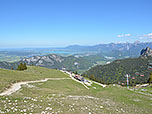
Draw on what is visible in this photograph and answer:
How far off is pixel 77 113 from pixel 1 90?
22954mm

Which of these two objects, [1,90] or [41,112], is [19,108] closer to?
[41,112]

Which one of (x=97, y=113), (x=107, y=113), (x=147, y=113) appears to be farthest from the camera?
(x=147, y=113)

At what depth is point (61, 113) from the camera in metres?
14.4

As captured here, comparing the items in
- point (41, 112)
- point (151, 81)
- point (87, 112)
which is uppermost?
point (41, 112)

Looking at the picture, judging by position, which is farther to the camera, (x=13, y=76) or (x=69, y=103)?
(x=13, y=76)

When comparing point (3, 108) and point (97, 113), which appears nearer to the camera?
point (3, 108)

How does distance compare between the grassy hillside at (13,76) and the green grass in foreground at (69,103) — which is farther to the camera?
the grassy hillside at (13,76)

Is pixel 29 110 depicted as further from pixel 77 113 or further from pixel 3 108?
pixel 77 113

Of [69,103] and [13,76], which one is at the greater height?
[69,103]

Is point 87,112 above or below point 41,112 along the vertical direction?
below

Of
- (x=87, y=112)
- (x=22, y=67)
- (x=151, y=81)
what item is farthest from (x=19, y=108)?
(x=151, y=81)

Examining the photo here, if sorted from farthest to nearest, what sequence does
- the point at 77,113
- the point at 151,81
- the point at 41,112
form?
the point at 151,81 < the point at 77,113 < the point at 41,112

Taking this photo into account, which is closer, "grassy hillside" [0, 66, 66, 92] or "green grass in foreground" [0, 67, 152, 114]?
"green grass in foreground" [0, 67, 152, 114]

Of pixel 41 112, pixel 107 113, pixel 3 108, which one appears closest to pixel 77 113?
pixel 41 112
